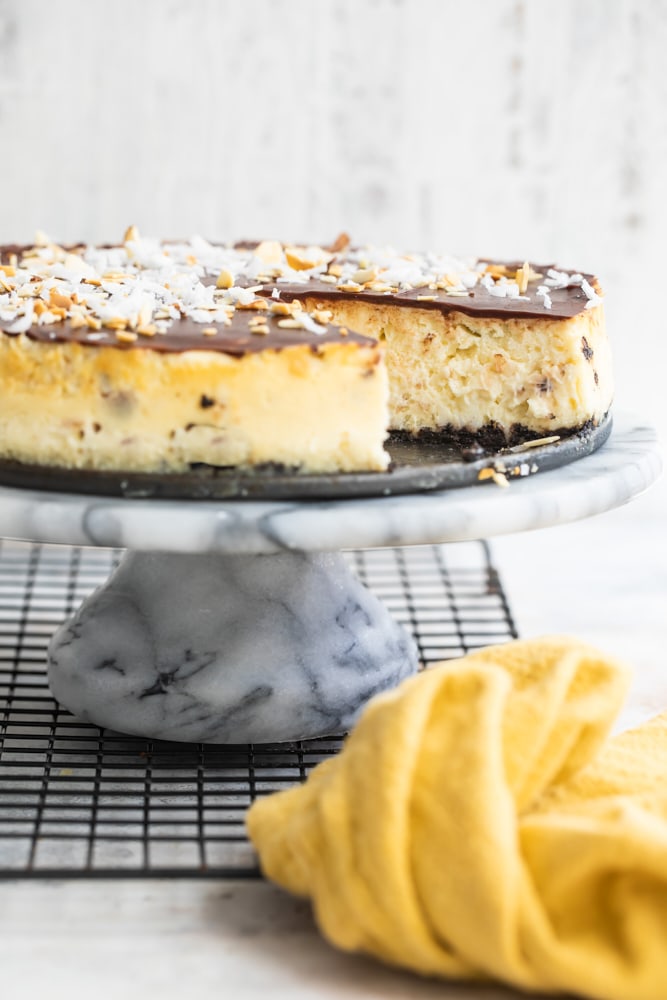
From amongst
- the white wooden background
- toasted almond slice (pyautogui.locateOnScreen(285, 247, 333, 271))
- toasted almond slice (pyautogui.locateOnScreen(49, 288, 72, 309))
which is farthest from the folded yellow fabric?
the white wooden background

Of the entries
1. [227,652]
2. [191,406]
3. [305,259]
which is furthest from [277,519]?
[305,259]

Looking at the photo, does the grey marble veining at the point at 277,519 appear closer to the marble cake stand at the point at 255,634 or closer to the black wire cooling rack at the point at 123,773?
the marble cake stand at the point at 255,634

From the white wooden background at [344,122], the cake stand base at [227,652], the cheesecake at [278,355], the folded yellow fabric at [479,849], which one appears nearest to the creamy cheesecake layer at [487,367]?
the cheesecake at [278,355]

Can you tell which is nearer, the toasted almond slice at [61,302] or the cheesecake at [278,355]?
the cheesecake at [278,355]

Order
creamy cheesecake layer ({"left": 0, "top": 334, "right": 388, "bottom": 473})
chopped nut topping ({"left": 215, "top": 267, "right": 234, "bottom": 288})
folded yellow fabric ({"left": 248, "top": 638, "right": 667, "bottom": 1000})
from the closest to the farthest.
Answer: folded yellow fabric ({"left": 248, "top": 638, "right": 667, "bottom": 1000})
creamy cheesecake layer ({"left": 0, "top": 334, "right": 388, "bottom": 473})
chopped nut topping ({"left": 215, "top": 267, "right": 234, "bottom": 288})

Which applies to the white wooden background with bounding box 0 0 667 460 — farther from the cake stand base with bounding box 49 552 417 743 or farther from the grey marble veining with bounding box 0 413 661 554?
the grey marble veining with bounding box 0 413 661 554

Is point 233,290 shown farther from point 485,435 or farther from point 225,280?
point 485,435
